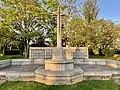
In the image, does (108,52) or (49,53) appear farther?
(108,52)

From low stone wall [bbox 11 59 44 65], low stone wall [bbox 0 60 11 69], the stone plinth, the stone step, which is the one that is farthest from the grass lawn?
low stone wall [bbox 11 59 44 65]

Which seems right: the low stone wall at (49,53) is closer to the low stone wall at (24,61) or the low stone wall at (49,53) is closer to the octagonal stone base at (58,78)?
the low stone wall at (24,61)

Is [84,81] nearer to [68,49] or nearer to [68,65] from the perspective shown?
[68,65]

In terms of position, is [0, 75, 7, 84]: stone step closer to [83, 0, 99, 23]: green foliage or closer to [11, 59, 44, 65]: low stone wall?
[11, 59, 44, 65]: low stone wall

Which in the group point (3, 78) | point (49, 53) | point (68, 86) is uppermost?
point (49, 53)

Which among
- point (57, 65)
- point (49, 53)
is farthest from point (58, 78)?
point (49, 53)

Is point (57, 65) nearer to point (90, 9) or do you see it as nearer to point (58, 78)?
point (58, 78)

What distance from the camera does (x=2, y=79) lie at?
22.2ft

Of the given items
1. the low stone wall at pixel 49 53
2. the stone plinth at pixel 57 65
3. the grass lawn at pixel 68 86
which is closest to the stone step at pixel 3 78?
the grass lawn at pixel 68 86

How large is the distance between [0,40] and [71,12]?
8.53 metres

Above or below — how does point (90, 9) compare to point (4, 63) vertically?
above

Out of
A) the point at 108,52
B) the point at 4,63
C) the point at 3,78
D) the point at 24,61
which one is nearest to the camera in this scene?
the point at 3,78

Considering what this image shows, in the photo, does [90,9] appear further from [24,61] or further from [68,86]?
[68,86]

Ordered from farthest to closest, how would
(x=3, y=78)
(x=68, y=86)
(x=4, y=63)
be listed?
1. (x=4, y=63)
2. (x=3, y=78)
3. (x=68, y=86)
